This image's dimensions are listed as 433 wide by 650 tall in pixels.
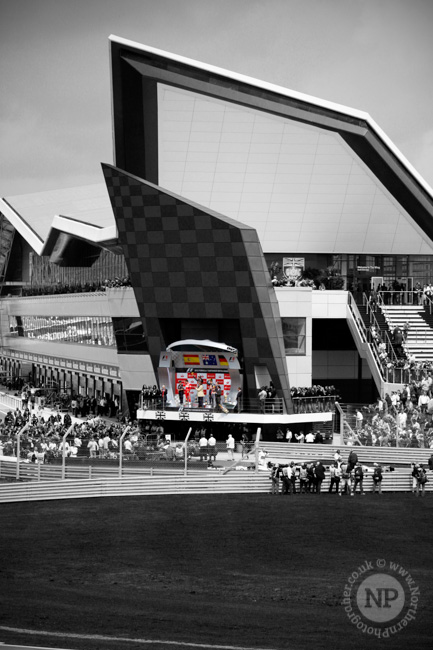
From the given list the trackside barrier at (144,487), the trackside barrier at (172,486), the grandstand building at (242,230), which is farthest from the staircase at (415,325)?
the trackside barrier at (144,487)

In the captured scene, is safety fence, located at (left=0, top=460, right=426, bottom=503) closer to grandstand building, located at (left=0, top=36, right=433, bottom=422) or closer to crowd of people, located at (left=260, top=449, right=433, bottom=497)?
crowd of people, located at (left=260, top=449, right=433, bottom=497)

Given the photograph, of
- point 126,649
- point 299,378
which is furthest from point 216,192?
point 126,649

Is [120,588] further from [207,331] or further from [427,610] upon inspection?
[207,331]

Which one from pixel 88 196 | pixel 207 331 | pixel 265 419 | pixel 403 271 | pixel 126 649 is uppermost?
pixel 88 196

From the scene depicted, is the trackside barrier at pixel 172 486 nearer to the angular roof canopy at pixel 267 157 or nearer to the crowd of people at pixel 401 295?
the crowd of people at pixel 401 295

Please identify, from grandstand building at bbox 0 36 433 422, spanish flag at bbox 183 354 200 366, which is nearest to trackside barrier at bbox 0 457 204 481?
grandstand building at bbox 0 36 433 422

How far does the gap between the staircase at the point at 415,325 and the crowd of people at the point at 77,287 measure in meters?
14.1

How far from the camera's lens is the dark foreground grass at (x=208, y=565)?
21.2m

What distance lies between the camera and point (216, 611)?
2303 centimetres

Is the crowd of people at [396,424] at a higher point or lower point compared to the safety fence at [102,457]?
higher

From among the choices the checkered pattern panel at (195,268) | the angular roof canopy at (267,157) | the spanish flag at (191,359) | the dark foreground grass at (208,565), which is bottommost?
the dark foreground grass at (208,565)

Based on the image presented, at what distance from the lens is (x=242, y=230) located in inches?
1989

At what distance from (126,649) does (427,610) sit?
6.83 meters

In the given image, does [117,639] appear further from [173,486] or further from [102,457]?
[102,457]
